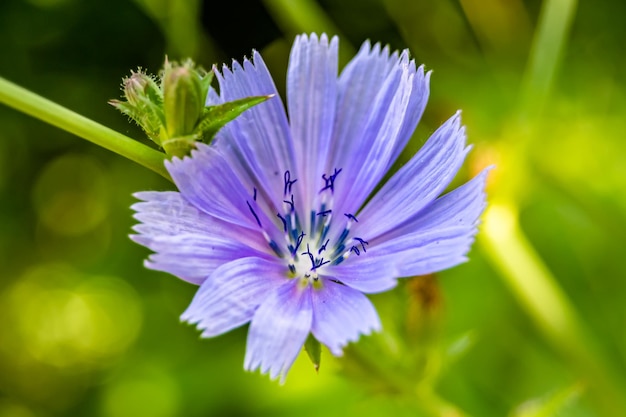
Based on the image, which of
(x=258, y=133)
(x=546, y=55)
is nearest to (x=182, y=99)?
(x=258, y=133)

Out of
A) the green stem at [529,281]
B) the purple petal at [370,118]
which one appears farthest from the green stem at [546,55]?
the purple petal at [370,118]

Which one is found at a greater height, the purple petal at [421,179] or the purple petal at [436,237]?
the purple petal at [421,179]

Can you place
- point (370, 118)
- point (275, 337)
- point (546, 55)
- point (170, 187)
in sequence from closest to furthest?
point (275, 337) → point (370, 118) → point (546, 55) → point (170, 187)

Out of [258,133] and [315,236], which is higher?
[258,133]

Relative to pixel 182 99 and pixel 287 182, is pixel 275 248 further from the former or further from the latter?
pixel 182 99

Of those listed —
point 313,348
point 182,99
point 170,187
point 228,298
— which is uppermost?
point 170,187

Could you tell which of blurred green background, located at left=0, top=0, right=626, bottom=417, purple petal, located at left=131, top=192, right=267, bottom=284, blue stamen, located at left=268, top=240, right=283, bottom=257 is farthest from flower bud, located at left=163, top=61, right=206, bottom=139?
blurred green background, located at left=0, top=0, right=626, bottom=417

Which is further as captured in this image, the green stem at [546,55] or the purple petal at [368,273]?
the green stem at [546,55]

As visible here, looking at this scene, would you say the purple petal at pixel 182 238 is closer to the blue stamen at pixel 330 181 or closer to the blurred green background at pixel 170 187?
the blue stamen at pixel 330 181

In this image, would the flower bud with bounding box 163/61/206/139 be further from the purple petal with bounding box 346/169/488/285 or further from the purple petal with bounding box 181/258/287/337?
the purple petal with bounding box 346/169/488/285
